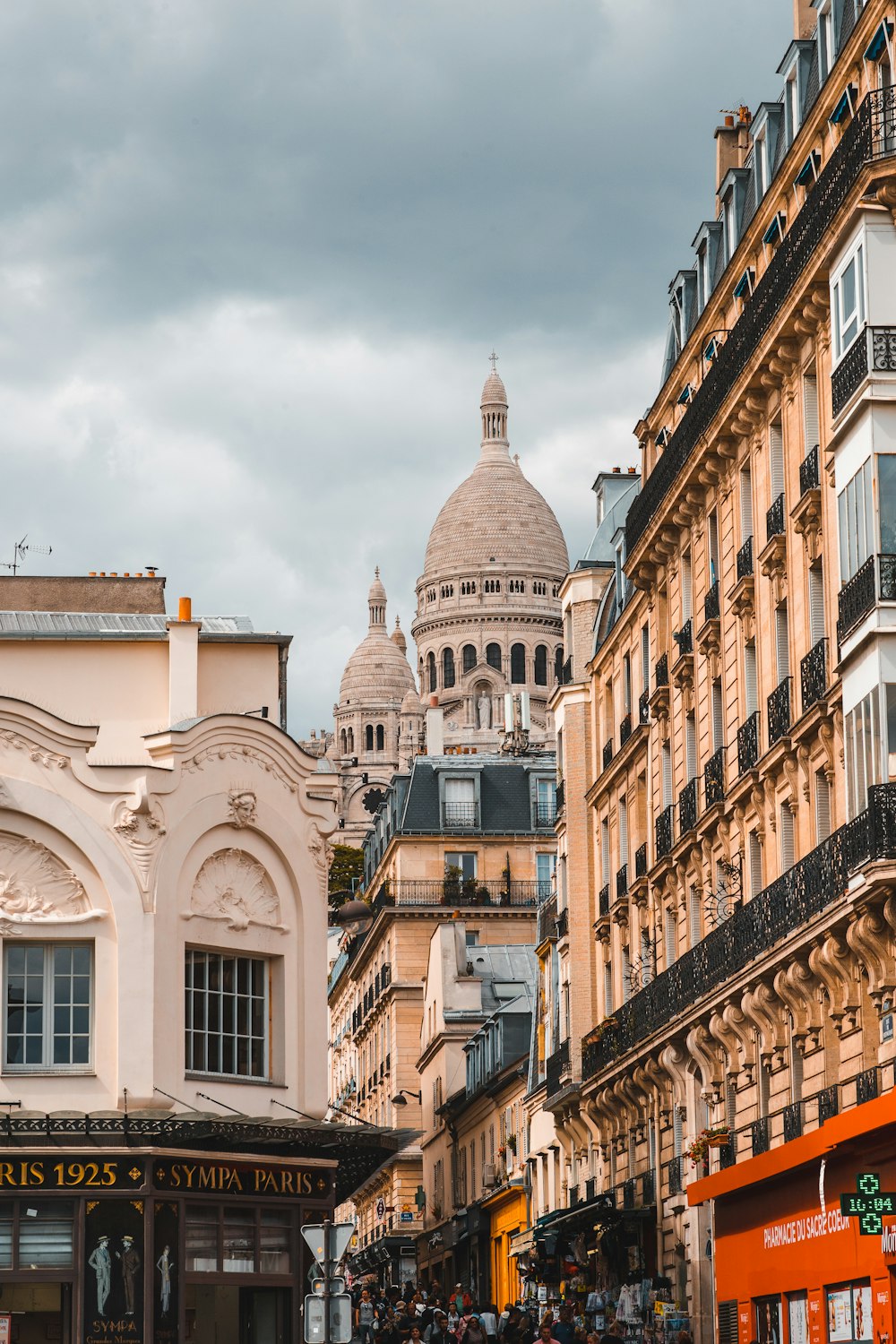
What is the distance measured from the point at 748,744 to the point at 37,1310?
14421 mm

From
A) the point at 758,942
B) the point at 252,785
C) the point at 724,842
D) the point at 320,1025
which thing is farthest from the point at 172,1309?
the point at 724,842

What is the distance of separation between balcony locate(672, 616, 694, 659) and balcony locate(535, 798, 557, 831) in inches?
1764

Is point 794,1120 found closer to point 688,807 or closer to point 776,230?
point 688,807

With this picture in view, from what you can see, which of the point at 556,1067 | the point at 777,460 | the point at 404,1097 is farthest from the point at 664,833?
the point at 404,1097

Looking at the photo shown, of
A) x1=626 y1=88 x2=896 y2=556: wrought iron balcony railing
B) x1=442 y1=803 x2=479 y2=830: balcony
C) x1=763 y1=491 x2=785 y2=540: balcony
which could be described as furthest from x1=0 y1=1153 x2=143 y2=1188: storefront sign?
x1=442 y1=803 x2=479 y2=830: balcony

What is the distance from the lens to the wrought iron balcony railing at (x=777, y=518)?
37594 mm

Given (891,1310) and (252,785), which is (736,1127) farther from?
(891,1310)

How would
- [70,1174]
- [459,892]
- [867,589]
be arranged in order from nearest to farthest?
[867,589] → [70,1174] → [459,892]

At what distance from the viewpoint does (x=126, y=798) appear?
1384 inches

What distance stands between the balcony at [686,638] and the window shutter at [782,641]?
21.8 ft

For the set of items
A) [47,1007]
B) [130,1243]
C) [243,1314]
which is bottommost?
[243,1314]

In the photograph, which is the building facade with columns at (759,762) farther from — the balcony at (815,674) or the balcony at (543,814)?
the balcony at (543,814)

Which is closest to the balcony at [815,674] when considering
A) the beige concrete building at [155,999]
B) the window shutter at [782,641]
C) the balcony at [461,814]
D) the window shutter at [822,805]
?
the window shutter at [822,805]

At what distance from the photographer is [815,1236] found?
23.9 meters
